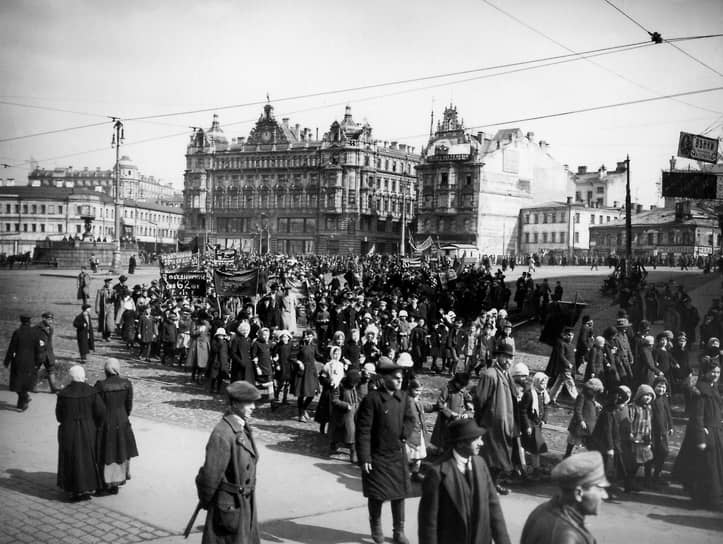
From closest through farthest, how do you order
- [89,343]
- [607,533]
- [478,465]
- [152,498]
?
[478,465]
[607,533]
[152,498]
[89,343]

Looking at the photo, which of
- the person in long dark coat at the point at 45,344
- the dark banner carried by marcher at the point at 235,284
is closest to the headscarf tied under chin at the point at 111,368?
the person in long dark coat at the point at 45,344

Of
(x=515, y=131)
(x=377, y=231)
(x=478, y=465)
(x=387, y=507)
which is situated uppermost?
(x=515, y=131)

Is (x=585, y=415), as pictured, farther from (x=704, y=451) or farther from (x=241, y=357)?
(x=241, y=357)

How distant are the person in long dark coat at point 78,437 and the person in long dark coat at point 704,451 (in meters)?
6.47

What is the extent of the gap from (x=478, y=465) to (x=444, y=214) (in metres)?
63.1

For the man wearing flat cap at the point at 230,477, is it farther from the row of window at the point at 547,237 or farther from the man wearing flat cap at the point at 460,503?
the row of window at the point at 547,237

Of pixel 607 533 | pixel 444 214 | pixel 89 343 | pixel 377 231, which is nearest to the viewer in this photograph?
pixel 607 533

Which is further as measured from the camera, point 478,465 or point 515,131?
point 515,131

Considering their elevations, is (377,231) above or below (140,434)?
above

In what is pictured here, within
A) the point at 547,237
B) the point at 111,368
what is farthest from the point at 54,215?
the point at 111,368

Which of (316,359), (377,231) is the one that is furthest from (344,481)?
(377,231)

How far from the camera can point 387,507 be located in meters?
7.58

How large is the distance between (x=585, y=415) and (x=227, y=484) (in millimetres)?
5068

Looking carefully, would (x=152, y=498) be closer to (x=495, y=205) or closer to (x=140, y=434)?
(x=140, y=434)
